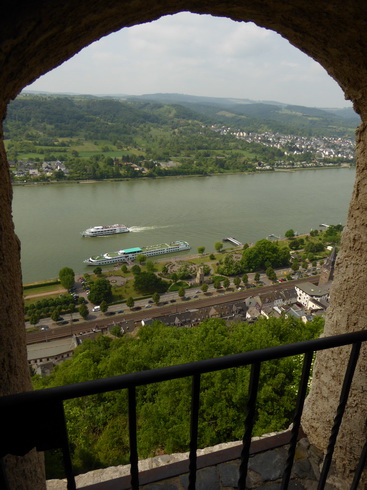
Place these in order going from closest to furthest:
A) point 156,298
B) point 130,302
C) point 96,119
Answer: point 130,302 < point 156,298 < point 96,119

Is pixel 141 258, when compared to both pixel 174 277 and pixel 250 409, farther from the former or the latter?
pixel 250 409


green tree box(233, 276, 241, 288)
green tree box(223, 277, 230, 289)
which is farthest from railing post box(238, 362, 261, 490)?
green tree box(233, 276, 241, 288)

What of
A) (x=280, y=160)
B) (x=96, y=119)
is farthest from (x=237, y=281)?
(x=96, y=119)

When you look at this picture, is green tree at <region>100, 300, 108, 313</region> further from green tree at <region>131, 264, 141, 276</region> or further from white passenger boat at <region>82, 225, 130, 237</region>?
white passenger boat at <region>82, 225, 130, 237</region>

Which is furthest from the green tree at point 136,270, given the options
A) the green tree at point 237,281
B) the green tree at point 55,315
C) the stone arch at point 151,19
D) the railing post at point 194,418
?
the railing post at point 194,418

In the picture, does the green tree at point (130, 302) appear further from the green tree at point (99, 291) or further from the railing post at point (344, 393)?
the railing post at point (344, 393)

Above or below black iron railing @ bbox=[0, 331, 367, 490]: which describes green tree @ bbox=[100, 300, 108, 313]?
below
